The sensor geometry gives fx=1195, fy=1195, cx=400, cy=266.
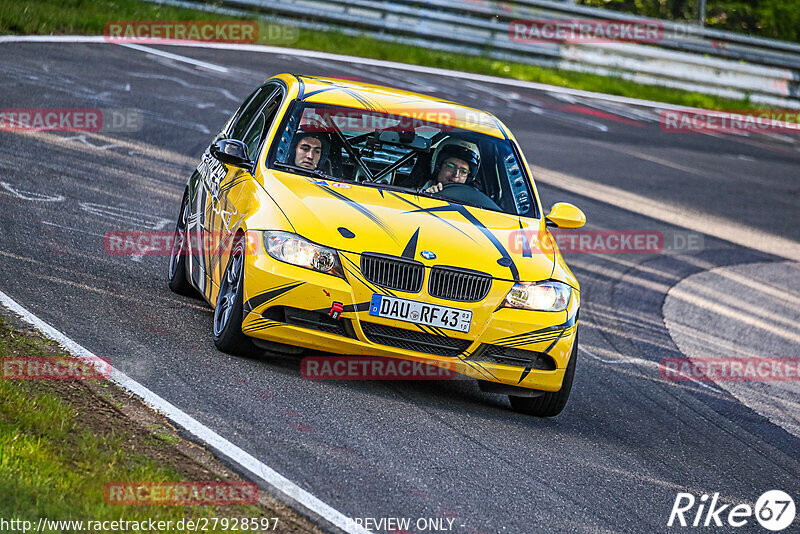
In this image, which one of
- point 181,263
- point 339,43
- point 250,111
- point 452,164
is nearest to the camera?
point 452,164

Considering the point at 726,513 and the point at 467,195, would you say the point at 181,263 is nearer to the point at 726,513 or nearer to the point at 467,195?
the point at 467,195

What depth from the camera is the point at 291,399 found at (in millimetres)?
6559

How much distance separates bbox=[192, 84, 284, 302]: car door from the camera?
773cm

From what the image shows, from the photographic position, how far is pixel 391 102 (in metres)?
8.66

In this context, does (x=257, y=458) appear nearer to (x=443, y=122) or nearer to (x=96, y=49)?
(x=443, y=122)

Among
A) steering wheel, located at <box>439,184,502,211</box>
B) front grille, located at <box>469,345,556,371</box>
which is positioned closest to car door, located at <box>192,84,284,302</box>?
steering wheel, located at <box>439,184,502,211</box>

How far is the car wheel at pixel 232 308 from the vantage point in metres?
7.04

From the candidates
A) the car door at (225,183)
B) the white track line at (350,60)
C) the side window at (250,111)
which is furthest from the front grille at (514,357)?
the white track line at (350,60)

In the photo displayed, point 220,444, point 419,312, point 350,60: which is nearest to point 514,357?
point 419,312

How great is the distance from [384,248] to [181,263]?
242 centimetres

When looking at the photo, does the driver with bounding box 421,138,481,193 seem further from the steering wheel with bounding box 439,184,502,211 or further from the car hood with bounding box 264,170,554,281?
the car hood with bounding box 264,170,554,281

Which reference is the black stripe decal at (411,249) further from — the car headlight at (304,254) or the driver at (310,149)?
the driver at (310,149)

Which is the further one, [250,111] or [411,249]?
[250,111]

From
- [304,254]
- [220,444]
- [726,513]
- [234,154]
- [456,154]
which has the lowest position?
[726,513]
